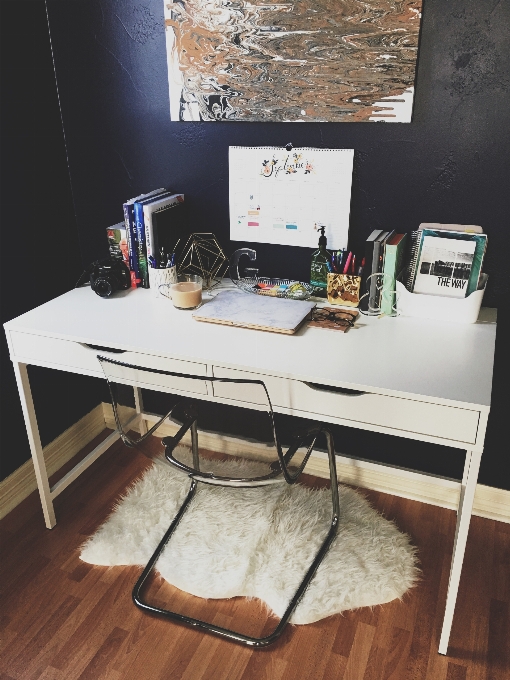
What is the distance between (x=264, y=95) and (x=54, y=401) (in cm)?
144

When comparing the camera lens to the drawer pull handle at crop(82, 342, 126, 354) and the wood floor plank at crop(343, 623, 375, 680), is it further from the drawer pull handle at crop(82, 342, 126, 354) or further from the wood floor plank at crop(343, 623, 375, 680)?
the wood floor plank at crop(343, 623, 375, 680)

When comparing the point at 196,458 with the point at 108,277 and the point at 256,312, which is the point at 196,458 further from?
the point at 108,277

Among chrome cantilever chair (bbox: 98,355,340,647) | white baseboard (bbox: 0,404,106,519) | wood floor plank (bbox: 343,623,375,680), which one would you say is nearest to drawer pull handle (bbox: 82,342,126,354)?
chrome cantilever chair (bbox: 98,355,340,647)

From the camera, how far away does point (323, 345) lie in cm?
159

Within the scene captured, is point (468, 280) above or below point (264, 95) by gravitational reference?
below

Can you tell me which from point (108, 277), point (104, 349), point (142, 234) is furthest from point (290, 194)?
point (104, 349)

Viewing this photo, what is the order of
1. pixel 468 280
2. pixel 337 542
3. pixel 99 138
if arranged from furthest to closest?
1. pixel 99 138
2. pixel 337 542
3. pixel 468 280

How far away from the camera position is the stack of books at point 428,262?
5.52 ft

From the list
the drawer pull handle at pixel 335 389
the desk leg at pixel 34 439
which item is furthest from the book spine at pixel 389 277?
the desk leg at pixel 34 439

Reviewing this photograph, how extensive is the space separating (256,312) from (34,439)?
35.4 inches

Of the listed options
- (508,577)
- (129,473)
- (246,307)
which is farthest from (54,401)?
(508,577)

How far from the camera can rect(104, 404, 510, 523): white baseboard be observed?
6.68ft

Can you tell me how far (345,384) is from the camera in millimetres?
1399

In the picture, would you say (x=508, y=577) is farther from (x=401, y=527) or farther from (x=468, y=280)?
(x=468, y=280)
